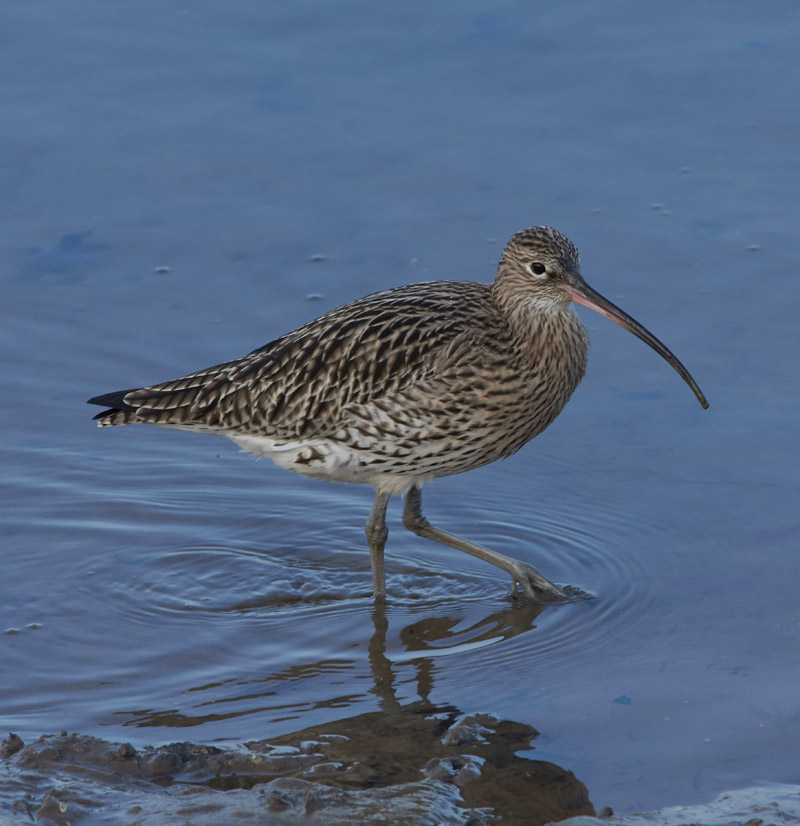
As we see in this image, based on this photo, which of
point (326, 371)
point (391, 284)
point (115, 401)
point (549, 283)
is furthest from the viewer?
point (391, 284)

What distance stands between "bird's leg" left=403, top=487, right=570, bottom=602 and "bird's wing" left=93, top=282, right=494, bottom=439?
0.68 meters

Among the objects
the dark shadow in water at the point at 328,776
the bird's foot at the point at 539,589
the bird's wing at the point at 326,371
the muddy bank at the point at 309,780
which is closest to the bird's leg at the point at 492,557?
the bird's foot at the point at 539,589

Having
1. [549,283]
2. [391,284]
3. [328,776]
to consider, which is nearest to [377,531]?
[549,283]

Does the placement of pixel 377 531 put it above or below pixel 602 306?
below

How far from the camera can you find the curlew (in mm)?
7512

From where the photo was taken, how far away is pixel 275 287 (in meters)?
10.3

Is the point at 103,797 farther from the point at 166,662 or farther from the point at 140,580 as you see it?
the point at 140,580

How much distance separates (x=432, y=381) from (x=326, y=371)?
2.04 feet

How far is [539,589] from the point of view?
24.6ft

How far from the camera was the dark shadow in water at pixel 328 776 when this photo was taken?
5.45 meters

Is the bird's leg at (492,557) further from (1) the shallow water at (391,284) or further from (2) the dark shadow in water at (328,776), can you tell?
(2) the dark shadow in water at (328,776)

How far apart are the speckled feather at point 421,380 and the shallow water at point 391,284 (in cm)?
66

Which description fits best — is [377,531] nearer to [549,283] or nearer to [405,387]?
[405,387]

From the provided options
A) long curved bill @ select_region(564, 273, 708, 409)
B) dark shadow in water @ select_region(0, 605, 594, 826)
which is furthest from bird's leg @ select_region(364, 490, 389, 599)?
long curved bill @ select_region(564, 273, 708, 409)
